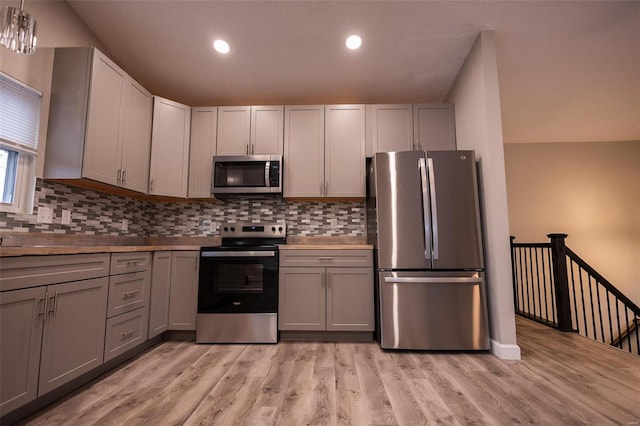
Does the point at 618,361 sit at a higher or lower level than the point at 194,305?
lower

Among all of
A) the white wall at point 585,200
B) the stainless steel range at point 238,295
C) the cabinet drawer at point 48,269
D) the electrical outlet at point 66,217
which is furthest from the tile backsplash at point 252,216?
the white wall at point 585,200

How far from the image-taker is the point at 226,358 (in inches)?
89.4

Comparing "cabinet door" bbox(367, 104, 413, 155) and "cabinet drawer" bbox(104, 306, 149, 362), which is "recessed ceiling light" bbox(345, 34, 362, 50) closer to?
"cabinet door" bbox(367, 104, 413, 155)

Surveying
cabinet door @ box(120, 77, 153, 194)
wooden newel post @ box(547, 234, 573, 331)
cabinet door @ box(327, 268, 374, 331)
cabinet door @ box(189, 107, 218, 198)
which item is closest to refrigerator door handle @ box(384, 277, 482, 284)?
cabinet door @ box(327, 268, 374, 331)

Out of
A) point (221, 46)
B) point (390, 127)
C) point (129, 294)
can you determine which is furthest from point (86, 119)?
point (390, 127)

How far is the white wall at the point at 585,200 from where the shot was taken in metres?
4.55

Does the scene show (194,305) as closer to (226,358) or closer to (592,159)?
(226,358)

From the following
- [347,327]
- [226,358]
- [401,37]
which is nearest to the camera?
[226,358]

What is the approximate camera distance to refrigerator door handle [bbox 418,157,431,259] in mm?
2445

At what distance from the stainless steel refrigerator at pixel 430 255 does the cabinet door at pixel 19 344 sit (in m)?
2.28

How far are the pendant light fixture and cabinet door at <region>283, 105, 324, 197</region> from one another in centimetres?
208

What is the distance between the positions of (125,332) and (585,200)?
660 cm

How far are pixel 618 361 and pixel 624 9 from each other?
2.77 metres

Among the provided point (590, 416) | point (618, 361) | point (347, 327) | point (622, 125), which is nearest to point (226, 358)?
point (347, 327)
